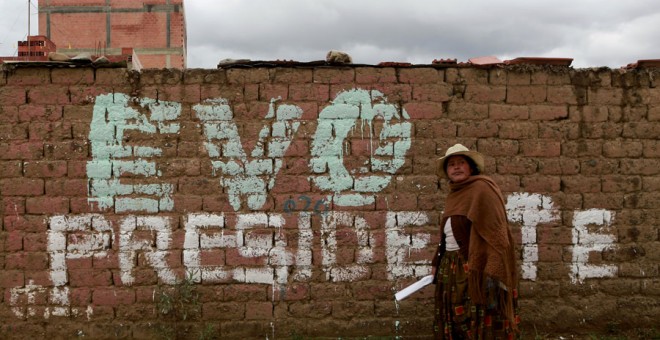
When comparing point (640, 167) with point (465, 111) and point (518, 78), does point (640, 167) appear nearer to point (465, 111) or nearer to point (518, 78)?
point (518, 78)

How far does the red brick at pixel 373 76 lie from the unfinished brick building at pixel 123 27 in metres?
6.46

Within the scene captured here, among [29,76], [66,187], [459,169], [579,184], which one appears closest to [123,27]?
[29,76]

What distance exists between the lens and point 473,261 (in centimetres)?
355

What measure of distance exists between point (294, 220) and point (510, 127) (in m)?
1.92

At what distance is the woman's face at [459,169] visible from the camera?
12.7ft

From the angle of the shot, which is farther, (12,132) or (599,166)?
(599,166)

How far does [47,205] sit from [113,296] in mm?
883

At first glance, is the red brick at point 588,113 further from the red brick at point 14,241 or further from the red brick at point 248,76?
the red brick at point 14,241

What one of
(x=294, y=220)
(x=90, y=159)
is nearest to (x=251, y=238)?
(x=294, y=220)

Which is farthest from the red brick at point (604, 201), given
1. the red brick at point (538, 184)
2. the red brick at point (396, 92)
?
the red brick at point (396, 92)

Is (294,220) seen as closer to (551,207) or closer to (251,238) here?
(251,238)

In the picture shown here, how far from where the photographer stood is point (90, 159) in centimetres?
458

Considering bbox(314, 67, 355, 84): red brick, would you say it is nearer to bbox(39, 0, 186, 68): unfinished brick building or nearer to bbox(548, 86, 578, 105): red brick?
bbox(548, 86, 578, 105): red brick

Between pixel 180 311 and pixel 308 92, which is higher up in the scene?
pixel 308 92
